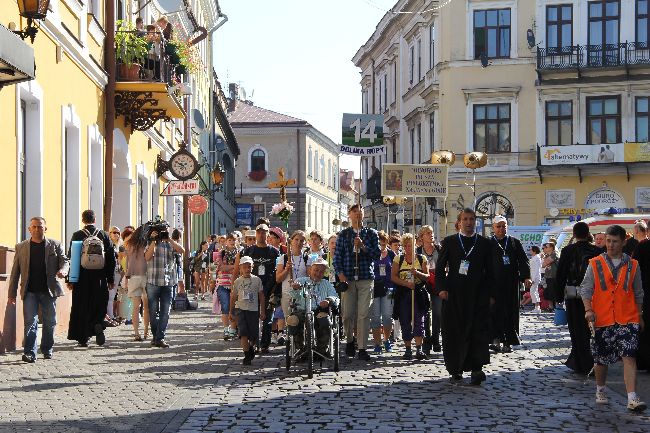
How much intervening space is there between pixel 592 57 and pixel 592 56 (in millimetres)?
38

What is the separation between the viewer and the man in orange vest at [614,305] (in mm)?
10453

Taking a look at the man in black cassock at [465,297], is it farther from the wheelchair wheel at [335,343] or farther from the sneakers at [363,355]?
the sneakers at [363,355]

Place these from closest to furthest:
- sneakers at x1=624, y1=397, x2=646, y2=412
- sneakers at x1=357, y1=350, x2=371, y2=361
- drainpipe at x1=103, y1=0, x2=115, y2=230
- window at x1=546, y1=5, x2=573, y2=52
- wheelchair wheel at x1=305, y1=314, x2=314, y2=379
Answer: sneakers at x1=624, y1=397, x2=646, y2=412, wheelchair wheel at x1=305, y1=314, x2=314, y2=379, sneakers at x1=357, y1=350, x2=371, y2=361, drainpipe at x1=103, y1=0, x2=115, y2=230, window at x1=546, y1=5, x2=573, y2=52

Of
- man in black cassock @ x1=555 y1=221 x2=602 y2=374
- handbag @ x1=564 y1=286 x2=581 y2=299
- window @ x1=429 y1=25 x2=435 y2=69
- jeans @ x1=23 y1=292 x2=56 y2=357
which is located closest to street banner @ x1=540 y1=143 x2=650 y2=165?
window @ x1=429 y1=25 x2=435 y2=69

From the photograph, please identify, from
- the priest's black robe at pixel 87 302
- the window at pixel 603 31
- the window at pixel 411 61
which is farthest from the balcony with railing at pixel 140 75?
the window at pixel 411 61

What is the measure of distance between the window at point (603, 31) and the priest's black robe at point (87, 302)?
3328cm

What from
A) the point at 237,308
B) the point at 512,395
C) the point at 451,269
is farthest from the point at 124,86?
the point at 512,395

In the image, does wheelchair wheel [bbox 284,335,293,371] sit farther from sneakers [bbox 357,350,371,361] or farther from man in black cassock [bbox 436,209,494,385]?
man in black cassock [bbox 436,209,494,385]

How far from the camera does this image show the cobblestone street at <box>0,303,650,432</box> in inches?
372

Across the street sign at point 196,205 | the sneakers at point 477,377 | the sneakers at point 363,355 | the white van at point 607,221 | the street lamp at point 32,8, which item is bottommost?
the sneakers at point 363,355

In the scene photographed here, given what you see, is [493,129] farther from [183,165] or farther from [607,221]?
[183,165]

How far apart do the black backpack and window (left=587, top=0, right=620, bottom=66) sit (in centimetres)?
3434

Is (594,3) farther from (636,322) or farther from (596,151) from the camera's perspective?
(636,322)

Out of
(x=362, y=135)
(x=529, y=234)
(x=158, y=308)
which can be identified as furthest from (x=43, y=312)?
(x=529, y=234)
